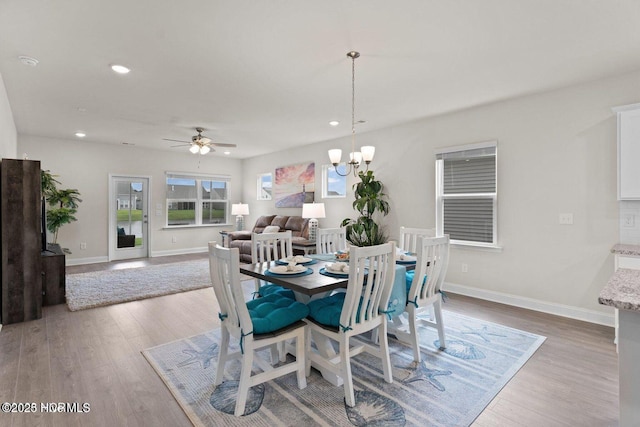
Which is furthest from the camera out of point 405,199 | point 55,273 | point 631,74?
point 405,199

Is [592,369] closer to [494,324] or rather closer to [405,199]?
[494,324]

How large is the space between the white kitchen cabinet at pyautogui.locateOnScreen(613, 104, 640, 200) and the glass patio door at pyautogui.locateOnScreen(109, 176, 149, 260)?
27.0ft

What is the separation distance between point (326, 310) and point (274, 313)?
36 centimetres

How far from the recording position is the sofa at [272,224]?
661 centimetres

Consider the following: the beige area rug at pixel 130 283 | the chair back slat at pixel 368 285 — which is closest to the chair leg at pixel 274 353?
the chair back slat at pixel 368 285

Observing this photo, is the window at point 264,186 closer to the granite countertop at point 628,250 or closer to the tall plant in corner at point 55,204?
the tall plant in corner at point 55,204

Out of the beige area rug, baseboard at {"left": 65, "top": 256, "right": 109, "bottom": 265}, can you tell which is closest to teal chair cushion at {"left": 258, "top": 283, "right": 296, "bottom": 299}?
the beige area rug

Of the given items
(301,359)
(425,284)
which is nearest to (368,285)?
(301,359)

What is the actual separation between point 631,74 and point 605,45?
0.91 meters

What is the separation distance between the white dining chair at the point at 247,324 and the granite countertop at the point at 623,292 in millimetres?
1624

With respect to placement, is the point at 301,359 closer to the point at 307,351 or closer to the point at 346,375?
the point at 307,351

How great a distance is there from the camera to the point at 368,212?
525cm

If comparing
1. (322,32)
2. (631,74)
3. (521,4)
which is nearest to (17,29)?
(322,32)

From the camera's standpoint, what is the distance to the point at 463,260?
14.7 ft
